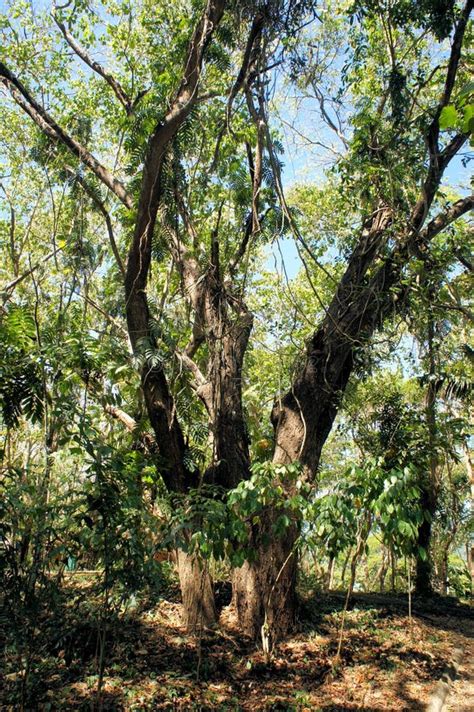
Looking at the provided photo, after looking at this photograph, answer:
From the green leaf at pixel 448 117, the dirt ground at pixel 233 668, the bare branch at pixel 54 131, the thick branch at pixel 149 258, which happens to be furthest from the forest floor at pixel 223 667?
the bare branch at pixel 54 131


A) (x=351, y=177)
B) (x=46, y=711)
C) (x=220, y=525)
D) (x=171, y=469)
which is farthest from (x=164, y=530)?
(x=351, y=177)

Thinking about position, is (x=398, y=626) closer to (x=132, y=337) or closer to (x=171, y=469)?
(x=171, y=469)

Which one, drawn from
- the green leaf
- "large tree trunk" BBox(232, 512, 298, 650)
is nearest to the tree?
"large tree trunk" BBox(232, 512, 298, 650)

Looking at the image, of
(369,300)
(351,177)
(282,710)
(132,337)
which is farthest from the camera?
(351,177)

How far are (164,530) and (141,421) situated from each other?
219 centimetres

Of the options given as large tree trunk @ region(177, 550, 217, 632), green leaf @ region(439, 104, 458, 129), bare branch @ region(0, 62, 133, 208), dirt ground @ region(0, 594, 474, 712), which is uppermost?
bare branch @ region(0, 62, 133, 208)

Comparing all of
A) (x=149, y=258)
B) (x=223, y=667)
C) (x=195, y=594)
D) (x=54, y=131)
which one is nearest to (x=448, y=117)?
(x=149, y=258)

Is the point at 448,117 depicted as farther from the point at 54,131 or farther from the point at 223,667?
the point at 54,131

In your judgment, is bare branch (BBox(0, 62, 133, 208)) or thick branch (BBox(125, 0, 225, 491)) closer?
thick branch (BBox(125, 0, 225, 491))

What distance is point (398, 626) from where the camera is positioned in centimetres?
532

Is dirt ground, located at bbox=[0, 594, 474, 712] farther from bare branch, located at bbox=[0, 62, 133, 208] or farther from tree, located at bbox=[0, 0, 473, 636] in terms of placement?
bare branch, located at bbox=[0, 62, 133, 208]

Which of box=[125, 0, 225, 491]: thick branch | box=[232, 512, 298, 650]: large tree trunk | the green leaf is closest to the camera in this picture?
the green leaf

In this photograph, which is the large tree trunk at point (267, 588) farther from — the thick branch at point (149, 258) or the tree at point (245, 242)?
Result: the thick branch at point (149, 258)

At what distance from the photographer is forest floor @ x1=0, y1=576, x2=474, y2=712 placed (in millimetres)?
3582
